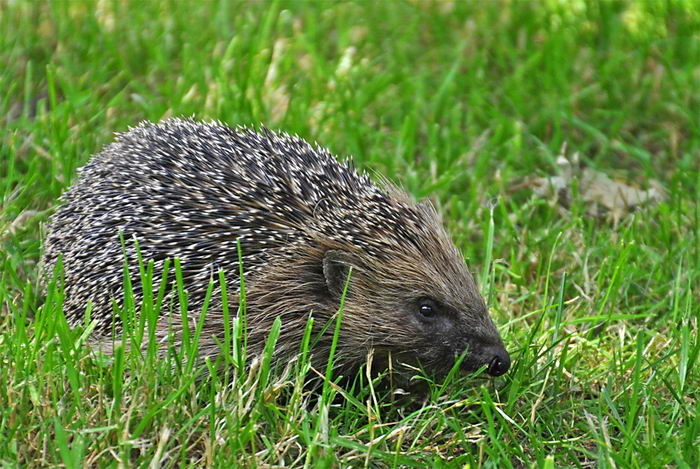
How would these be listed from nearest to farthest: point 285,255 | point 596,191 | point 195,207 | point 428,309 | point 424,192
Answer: point 428,309, point 285,255, point 195,207, point 424,192, point 596,191

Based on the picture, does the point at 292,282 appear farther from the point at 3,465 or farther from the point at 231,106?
the point at 231,106

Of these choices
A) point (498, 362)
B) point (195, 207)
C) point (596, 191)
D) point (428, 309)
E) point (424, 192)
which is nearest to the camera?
point (498, 362)

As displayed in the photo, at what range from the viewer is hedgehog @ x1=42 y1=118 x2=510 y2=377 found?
466 cm

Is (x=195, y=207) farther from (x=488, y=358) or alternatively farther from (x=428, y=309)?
(x=488, y=358)

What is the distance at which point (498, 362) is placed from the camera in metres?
4.47

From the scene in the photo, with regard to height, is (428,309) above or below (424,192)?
above

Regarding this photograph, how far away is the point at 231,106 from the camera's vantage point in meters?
6.85

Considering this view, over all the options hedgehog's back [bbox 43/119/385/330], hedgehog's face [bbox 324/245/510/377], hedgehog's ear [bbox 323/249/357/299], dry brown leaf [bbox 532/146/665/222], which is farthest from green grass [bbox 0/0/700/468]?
hedgehog's ear [bbox 323/249/357/299]

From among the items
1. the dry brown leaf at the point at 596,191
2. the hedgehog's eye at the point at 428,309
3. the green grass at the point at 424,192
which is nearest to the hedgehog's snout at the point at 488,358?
the green grass at the point at 424,192

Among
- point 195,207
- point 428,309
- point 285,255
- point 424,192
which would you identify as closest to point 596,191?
point 424,192

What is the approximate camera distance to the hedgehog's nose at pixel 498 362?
4.47 metres

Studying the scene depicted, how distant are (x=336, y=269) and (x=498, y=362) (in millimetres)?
858

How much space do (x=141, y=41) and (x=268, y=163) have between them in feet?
A: 9.96

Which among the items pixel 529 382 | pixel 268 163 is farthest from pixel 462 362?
pixel 268 163
